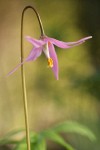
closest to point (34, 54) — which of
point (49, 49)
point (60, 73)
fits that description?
point (49, 49)

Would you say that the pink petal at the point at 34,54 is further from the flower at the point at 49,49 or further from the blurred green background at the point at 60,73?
the blurred green background at the point at 60,73

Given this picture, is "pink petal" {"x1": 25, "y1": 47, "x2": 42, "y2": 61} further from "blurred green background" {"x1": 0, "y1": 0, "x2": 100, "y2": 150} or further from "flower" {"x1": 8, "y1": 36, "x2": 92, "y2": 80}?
"blurred green background" {"x1": 0, "y1": 0, "x2": 100, "y2": 150}

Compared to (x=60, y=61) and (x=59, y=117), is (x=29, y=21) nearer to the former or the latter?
(x=60, y=61)

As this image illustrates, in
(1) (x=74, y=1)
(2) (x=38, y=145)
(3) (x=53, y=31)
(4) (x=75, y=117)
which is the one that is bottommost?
(2) (x=38, y=145)

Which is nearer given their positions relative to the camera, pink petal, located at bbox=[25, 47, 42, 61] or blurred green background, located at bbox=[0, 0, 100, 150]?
pink petal, located at bbox=[25, 47, 42, 61]

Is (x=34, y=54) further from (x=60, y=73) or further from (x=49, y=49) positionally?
(x=60, y=73)

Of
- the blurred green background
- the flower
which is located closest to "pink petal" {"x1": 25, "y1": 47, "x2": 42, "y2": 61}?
the flower

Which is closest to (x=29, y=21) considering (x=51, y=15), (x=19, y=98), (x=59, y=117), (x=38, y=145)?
(x=51, y=15)

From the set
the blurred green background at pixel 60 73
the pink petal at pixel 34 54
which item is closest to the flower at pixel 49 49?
the pink petal at pixel 34 54
